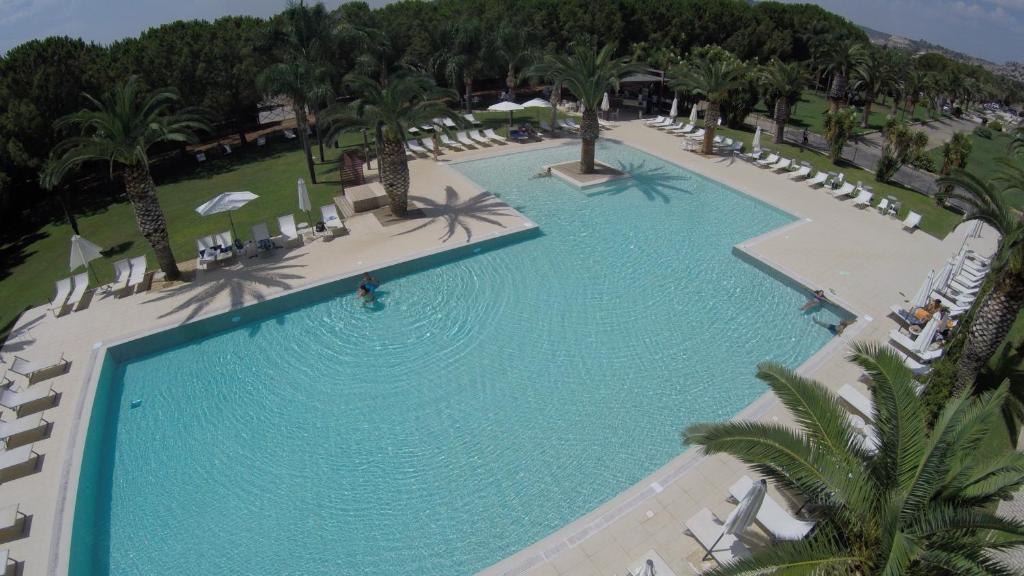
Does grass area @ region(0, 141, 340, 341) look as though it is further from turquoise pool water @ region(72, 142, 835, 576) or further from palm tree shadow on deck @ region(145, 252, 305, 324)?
turquoise pool water @ region(72, 142, 835, 576)

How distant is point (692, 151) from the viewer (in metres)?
25.7

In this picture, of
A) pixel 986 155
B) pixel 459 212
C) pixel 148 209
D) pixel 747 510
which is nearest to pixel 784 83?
pixel 459 212

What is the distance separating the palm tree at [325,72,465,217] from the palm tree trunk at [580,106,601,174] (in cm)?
610

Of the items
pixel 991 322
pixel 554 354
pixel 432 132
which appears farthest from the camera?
pixel 432 132

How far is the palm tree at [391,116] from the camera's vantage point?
647 inches

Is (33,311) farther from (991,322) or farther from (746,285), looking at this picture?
(991,322)

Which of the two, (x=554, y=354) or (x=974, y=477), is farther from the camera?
(x=554, y=354)

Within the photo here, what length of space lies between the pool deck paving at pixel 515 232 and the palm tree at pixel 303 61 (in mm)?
5006

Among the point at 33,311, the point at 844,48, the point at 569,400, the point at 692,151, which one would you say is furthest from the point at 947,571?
the point at 844,48

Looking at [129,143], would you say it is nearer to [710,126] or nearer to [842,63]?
[710,126]

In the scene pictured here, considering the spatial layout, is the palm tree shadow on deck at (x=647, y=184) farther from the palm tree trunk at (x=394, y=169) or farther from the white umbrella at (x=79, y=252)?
the white umbrella at (x=79, y=252)

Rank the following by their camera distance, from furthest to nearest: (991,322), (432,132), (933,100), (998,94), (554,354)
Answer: (998,94), (933,100), (432,132), (554,354), (991,322)

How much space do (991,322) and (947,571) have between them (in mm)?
6571

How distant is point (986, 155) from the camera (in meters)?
33.8
